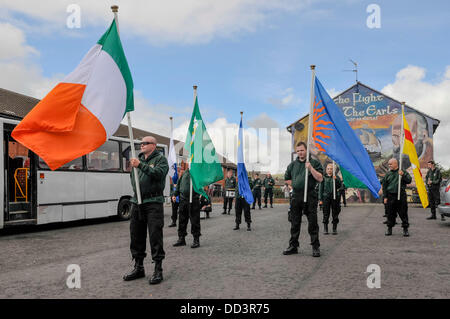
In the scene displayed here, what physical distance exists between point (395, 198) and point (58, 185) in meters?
9.80

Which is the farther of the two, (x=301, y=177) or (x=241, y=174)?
(x=241, y=174)

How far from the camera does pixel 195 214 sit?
861cm

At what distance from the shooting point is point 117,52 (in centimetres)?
562

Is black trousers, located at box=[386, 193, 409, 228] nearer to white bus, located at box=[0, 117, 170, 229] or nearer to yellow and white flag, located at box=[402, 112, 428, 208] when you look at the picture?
yellow and white flag, located at box=[402, 112, 428, 208]

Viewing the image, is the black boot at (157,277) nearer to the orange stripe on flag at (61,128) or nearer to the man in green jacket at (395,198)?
the orange stripe on flag at (61,128)

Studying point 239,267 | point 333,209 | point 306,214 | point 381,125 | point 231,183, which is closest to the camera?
point 239,267

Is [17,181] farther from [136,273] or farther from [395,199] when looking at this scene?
[395,199]

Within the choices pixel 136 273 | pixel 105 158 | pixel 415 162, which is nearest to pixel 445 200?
pixel 415 162

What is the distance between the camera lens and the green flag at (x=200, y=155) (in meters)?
8.45

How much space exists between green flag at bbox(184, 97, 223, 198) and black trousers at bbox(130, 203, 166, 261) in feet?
9.45

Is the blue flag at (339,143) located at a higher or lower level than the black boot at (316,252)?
higher

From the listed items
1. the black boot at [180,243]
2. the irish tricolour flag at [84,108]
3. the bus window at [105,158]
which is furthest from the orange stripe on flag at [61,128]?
the bus window at [105,158]

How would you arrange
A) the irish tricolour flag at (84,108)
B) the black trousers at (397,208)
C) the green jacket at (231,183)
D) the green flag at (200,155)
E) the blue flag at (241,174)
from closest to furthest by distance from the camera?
the irish tricolour flag at (84,108) → the green flag at (200,155) → the black trousers at (397,208) → the blue flag at (241,174) → the green jacket at (231,183)
